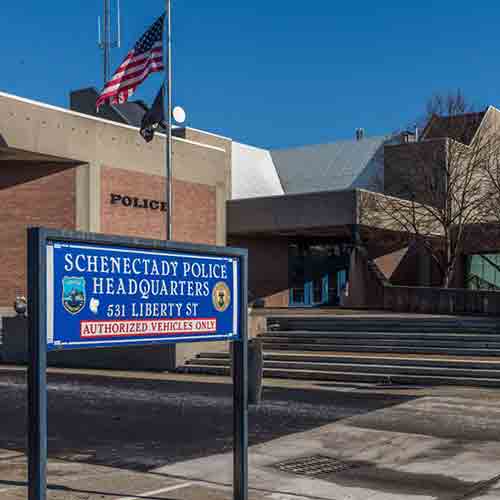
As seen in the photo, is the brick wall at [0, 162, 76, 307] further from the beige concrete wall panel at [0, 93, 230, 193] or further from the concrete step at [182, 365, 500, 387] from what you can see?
the concrete step at [182, 365, 500, 387]

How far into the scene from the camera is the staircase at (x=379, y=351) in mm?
16562

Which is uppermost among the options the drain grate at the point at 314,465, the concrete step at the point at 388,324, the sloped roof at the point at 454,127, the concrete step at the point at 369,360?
the sloped roof at the point at 454,127

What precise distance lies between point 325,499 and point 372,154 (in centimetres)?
4036

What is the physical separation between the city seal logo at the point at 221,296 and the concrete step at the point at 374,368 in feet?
34.2

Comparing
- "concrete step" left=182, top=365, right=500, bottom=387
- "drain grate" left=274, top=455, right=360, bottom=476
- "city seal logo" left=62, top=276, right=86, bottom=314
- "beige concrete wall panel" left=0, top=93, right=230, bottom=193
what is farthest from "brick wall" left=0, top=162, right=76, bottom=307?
"city seal logo" left=62, top=276, right=86, bottom=314

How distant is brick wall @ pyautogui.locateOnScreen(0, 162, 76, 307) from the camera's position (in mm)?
29938

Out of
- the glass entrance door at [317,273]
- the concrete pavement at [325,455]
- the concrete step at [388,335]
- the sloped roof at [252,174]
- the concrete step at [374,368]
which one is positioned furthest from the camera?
the sloped roof at [252,174]

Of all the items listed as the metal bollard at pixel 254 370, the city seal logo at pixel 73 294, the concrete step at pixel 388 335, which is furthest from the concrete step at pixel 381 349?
the city seal logo at pixel 73 294

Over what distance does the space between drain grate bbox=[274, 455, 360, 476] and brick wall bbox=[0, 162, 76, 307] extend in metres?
22.9

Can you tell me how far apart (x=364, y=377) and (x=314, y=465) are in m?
8.41

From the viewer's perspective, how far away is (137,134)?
110 feet

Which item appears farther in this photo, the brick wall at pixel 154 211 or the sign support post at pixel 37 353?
the brick wall at pixel 154 211

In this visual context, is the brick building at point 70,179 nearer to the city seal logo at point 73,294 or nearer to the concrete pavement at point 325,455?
the concrete pavement at point 325,455

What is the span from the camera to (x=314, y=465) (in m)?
8.59
